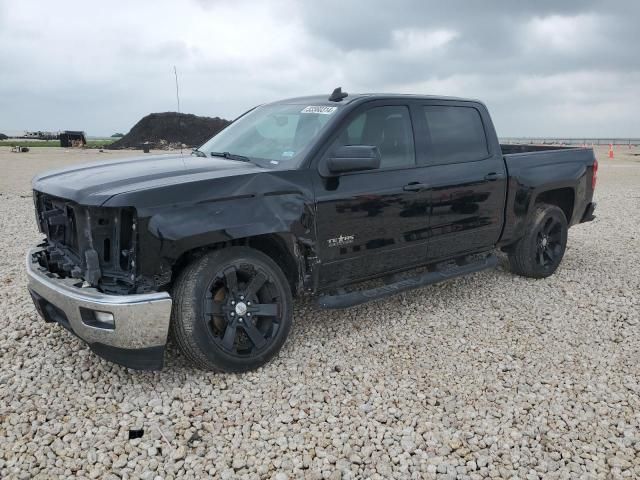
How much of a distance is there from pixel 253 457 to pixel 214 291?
44.6 inches

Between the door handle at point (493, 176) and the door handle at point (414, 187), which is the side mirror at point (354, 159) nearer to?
the door handle at point (414, 187)

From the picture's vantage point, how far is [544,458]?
112 inches

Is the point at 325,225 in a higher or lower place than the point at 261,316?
higher

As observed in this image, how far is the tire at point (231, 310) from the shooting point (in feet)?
11.0

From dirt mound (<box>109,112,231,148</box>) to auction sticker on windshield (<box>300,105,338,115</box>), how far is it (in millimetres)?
41058

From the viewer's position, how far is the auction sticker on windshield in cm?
417

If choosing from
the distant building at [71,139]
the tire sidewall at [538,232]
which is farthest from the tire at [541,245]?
the distant building at [71,139]

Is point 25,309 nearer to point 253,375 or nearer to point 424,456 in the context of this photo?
point 253,375

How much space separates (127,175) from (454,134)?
9.33ft

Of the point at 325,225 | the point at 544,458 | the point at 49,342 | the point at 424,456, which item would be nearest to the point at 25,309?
the point at 49,342

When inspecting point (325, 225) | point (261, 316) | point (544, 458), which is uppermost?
point (325, 225)

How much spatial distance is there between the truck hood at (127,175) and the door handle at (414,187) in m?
1.22

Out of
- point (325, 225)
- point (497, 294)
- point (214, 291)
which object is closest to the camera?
point (214, 291)

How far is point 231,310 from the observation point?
3.54 m
